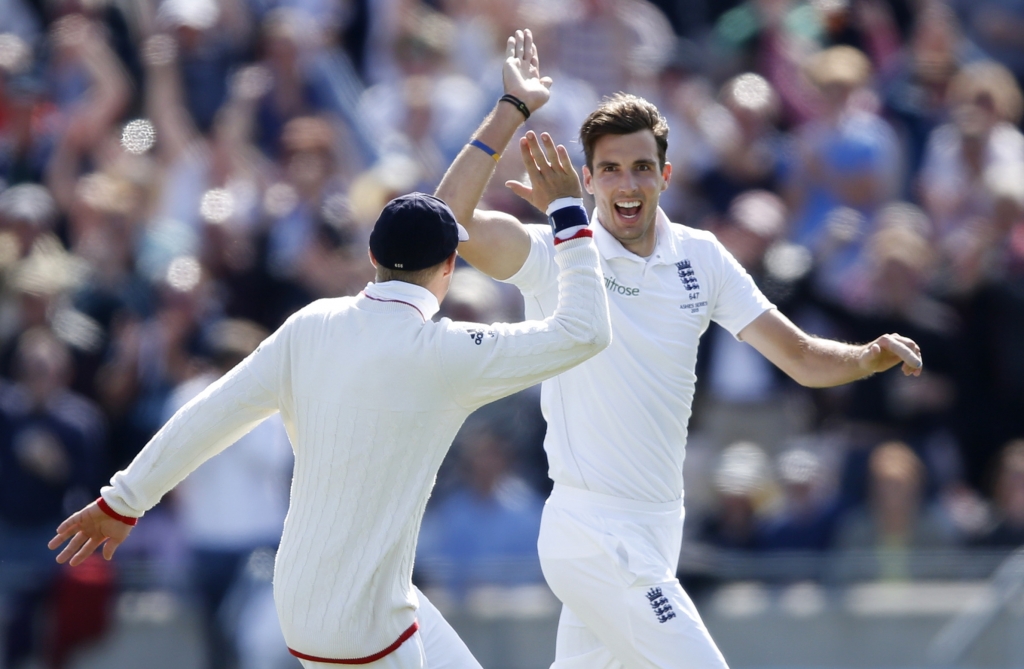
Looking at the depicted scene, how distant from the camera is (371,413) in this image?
14.5 ft

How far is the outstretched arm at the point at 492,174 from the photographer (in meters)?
5.04

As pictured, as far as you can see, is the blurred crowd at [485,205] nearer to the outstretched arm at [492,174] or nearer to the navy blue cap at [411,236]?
the outstretched arm at [492,174]

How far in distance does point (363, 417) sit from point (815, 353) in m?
1.81

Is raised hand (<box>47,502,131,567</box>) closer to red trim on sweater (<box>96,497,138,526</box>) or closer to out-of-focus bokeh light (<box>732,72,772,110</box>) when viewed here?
red trim on sweater (<box>96,497,138,526</box>)

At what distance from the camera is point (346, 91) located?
1102 cm

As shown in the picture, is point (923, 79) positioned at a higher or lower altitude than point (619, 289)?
higher

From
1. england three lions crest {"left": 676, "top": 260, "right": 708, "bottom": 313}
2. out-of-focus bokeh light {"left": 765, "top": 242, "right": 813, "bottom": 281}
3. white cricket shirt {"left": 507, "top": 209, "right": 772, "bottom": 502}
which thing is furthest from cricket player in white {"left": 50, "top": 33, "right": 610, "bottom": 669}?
out-of-focus bokeh light {"left": 765, "top": 242, "right": 813, "bottom": 281}

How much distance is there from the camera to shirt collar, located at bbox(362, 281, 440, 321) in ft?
14.6

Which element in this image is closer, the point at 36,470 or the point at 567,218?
the point at 567,218

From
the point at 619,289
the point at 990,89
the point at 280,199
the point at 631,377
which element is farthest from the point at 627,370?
the point at 990,89

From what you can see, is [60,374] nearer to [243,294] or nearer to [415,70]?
[243,294]

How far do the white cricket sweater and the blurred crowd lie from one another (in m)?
3.99

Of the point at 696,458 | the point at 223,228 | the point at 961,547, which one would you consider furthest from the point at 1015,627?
the point at 223,228

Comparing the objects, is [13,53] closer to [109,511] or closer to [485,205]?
[485,205]
